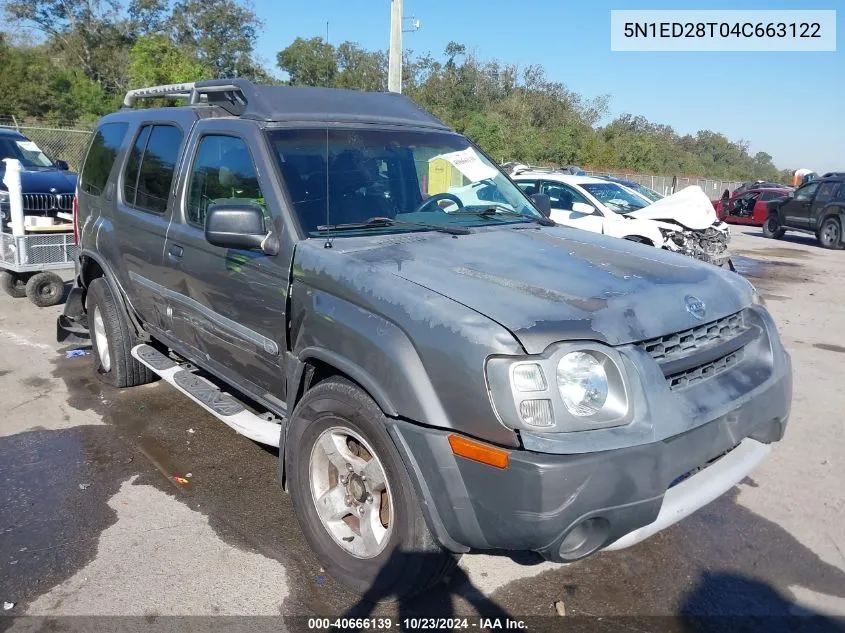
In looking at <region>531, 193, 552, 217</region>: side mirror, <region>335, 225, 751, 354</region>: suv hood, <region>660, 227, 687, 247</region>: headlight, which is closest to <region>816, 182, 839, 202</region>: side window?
<region>660, 227, 687, 247</region>: headlight

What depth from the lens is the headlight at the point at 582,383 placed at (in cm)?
237

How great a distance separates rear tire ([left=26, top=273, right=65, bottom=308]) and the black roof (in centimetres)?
483

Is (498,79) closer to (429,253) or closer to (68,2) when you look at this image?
(68,2)

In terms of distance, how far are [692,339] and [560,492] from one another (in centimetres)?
93

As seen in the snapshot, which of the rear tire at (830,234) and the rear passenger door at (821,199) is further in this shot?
the rear passenger door at (821,199)

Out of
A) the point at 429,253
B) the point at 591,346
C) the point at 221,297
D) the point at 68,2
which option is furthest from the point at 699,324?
the point at 68,2

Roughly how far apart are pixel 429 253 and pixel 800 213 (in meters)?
18.8

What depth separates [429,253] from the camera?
3.07 meters

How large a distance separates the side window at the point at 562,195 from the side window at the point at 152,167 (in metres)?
8.14

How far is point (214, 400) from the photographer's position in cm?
400

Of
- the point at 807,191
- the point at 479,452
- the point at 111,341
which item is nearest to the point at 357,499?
the point at 479,452

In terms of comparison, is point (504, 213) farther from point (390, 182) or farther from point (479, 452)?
point (479, 452)

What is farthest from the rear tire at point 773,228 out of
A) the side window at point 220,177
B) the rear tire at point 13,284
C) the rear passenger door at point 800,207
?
the side window at point 220,177

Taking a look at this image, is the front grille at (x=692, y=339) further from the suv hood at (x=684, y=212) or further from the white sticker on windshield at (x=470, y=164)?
the suv hood at (x=684, y=212)
